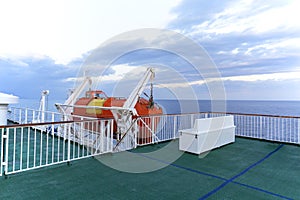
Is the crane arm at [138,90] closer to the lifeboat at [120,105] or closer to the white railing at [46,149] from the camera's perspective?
the lifeboat at [120,105]

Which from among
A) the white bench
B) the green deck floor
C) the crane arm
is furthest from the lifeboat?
the green deck floor

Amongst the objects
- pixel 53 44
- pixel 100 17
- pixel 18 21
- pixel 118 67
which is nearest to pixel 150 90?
pixel 118 67

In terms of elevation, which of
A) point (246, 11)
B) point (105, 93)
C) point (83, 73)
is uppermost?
point (246, 11)

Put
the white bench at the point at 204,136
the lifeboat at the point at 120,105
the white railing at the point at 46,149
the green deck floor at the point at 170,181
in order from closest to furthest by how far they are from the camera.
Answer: the green deck floor at the point at 170,181
the white railing at the point at 46,149
the white bench at the point at 204,136
the lifeboat at the point at 120,105

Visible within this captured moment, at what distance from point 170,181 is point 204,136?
6.27ft

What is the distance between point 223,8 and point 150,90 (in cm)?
410

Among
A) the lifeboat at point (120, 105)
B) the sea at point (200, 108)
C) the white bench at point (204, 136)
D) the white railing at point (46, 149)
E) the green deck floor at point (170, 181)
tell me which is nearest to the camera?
the green deck floor at point (170, 181)

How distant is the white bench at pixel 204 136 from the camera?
4.12 m

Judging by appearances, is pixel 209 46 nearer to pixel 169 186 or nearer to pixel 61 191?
pixel 169 186

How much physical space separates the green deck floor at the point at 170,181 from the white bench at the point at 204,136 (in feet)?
1.45

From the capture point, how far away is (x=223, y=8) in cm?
656

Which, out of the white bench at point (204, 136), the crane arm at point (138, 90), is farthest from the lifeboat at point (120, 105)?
the white bench at point (204, 136)

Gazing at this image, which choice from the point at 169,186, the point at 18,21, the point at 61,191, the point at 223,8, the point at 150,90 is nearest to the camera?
the point at 61,191

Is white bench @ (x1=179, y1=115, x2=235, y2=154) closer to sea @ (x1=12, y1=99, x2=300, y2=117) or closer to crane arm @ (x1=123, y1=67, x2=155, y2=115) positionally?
crane arm @ (x1=123, y1=67, x2=155, y2=115)
